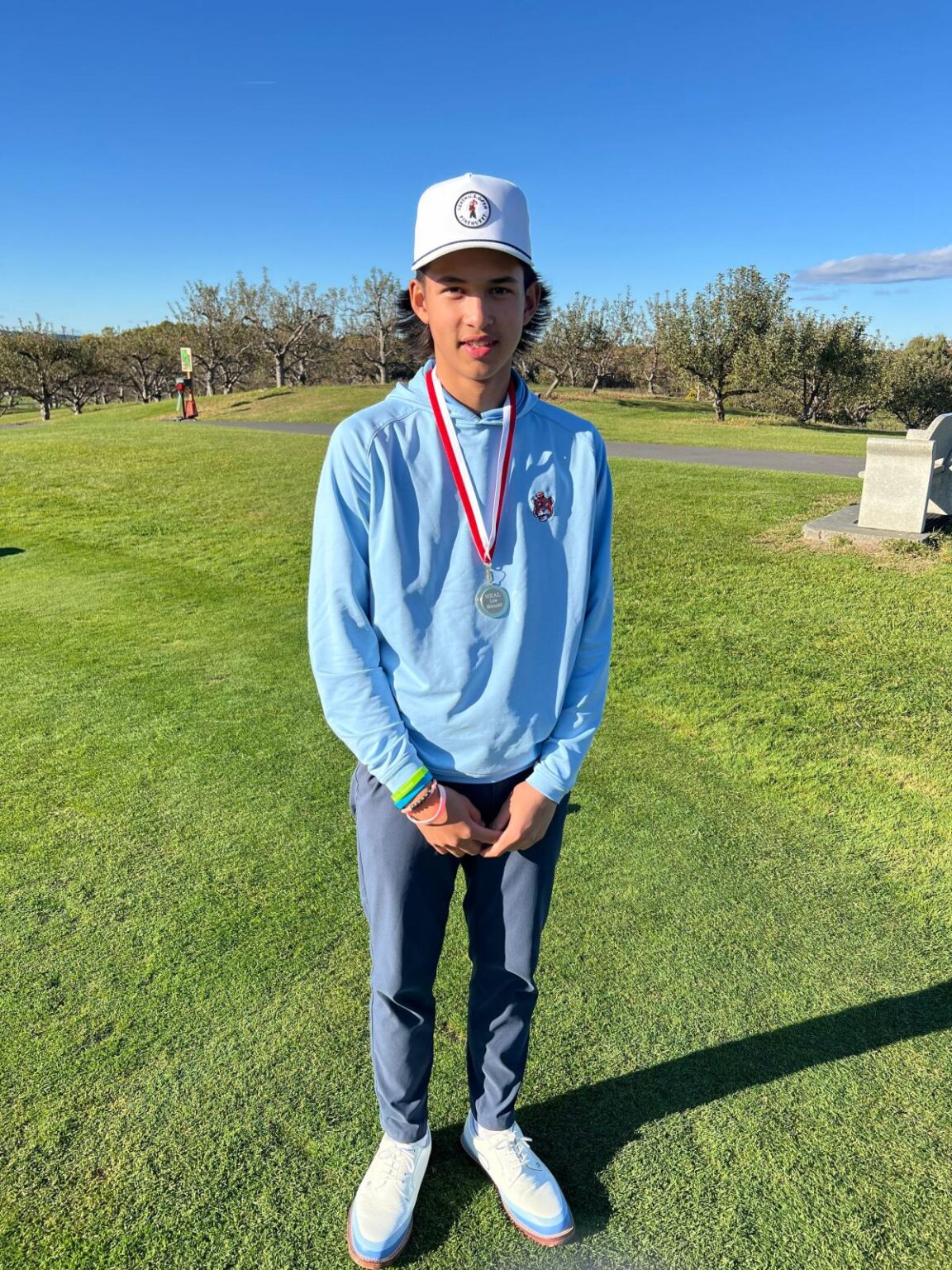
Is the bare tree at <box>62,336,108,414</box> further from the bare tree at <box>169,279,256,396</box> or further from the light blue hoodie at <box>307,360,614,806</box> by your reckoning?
the light blue hoodie at <box>307,360,614,806</box>

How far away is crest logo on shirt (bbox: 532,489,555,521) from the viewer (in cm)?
173

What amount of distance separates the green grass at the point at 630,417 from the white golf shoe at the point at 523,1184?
17555mm

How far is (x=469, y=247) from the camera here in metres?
1.57

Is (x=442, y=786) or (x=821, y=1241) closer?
(x=442, y=786)

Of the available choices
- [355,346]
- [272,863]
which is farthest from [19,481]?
[355,346]

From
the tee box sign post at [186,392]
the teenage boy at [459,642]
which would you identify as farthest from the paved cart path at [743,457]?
the teenage boy at [459,642]

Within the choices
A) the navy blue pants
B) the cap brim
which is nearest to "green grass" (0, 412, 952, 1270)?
the navy blue pants

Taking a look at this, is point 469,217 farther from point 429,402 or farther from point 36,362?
point 36,362

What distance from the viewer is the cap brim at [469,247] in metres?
1.56

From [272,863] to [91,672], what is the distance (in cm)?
287

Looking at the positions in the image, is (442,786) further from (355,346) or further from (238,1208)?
(355,346)

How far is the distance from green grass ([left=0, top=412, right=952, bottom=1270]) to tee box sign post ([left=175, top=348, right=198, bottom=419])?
957 inches

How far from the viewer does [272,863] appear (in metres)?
3.27

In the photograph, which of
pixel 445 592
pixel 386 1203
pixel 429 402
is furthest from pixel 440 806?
pixel 386 1203
